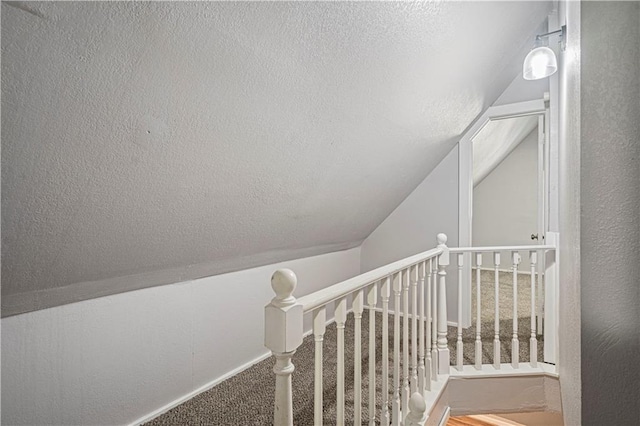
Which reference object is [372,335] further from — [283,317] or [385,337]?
[283,317]

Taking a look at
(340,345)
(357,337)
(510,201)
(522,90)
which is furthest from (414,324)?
(510,201)

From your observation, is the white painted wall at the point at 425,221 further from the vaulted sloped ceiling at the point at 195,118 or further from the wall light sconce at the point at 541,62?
the wall light sconce at the point at 541,62

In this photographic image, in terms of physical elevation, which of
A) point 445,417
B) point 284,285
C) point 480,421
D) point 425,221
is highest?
point 425,221

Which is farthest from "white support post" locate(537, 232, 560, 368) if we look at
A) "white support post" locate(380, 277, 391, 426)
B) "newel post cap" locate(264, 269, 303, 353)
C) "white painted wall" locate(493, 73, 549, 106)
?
"newel post cap" locate(264, 269, 303, 353)

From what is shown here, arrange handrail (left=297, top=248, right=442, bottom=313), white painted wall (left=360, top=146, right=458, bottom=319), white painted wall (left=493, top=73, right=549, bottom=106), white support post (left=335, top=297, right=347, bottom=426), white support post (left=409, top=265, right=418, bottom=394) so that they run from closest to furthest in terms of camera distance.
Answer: handrail (left=297, top=248, right=442, bottom=313) < white support post (left=335, top=297, right=347, bottom=426) < white support post (left=409, top=265, right=418, bottom=394) < white painted wall (left=493, top=73, right=549, bottom=106) < white painted wall (left=360, top=146, right=458, bottom=319)

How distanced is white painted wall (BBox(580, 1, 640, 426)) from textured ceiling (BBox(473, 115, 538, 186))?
3012mm

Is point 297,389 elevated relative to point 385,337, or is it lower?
lower

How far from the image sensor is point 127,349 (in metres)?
1.63

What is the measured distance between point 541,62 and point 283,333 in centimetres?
214

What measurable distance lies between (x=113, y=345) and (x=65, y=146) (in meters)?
1.09

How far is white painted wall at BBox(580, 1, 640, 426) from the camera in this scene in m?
0.56

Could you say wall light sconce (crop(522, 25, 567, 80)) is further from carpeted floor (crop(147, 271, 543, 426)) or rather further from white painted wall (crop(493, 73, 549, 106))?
carpeted floor (crop(147, 271, 543, 426))

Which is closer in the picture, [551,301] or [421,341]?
[421,341]

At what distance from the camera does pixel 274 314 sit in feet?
2.75
